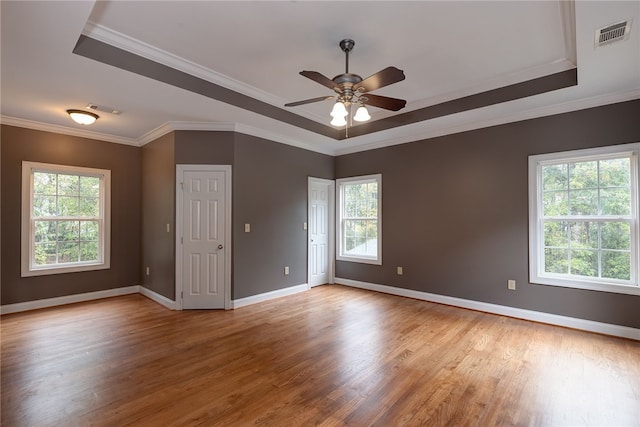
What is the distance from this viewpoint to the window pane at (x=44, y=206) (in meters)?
4.33

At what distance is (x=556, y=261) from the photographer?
12.1 feet

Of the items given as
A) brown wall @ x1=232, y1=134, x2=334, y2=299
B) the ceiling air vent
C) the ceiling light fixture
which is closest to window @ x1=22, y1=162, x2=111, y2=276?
the ceiling light fixture

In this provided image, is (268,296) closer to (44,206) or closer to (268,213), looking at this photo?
(268,213)

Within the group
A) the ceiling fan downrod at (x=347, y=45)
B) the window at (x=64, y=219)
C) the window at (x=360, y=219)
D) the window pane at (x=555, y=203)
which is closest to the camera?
the ceiling fan downrod at (x=347, y=45)

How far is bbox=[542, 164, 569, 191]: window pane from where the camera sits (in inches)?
143

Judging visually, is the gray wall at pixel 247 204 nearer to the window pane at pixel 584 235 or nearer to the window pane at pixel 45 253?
the window pane at pixel 45 253

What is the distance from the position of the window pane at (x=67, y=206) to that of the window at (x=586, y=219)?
656 cm

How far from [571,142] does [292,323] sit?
398cm

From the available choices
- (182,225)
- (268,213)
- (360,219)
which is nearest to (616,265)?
(360,219)

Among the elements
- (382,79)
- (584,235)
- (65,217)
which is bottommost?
(584,235)

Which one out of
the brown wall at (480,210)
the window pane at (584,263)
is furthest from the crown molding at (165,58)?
the window pane at (584,263)

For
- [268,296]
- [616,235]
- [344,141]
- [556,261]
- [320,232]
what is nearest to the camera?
[616,235]

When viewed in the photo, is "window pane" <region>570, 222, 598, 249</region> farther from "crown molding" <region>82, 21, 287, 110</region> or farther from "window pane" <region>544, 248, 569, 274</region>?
"crown molding" <region>82, 21, 287, 110</region>

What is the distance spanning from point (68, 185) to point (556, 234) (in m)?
6.91
